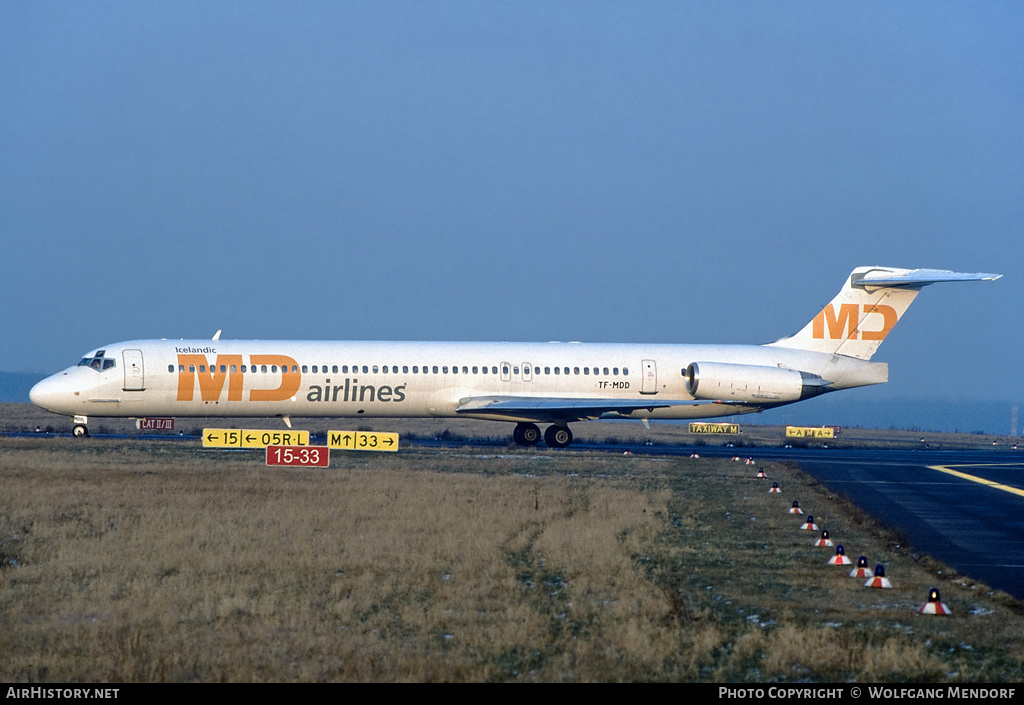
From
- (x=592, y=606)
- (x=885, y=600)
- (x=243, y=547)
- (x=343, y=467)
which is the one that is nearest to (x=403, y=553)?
(x=243, y=547)

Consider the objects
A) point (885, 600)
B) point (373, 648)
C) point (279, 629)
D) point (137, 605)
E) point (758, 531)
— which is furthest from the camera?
point (758, 531)

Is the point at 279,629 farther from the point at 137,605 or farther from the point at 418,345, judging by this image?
the point at 418,345

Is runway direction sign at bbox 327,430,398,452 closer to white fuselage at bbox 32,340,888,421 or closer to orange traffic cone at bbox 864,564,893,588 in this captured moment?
white fuselage at bbox 32,340,888,421

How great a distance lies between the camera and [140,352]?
117 feet

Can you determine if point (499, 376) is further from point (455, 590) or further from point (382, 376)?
point (455, 590)

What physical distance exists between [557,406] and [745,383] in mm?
7703

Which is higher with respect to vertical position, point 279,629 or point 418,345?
point 418,345

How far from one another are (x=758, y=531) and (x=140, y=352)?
78.0 ft

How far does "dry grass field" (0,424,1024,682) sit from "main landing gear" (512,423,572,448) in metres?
15.1

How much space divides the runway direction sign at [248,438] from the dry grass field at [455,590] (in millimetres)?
9797

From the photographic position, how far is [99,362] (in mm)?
35531

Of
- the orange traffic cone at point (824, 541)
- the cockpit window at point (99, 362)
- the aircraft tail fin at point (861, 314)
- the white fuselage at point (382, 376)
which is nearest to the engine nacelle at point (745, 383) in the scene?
the white fuselage at point (382, 376)

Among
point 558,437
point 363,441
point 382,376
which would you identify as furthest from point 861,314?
point 363,441
